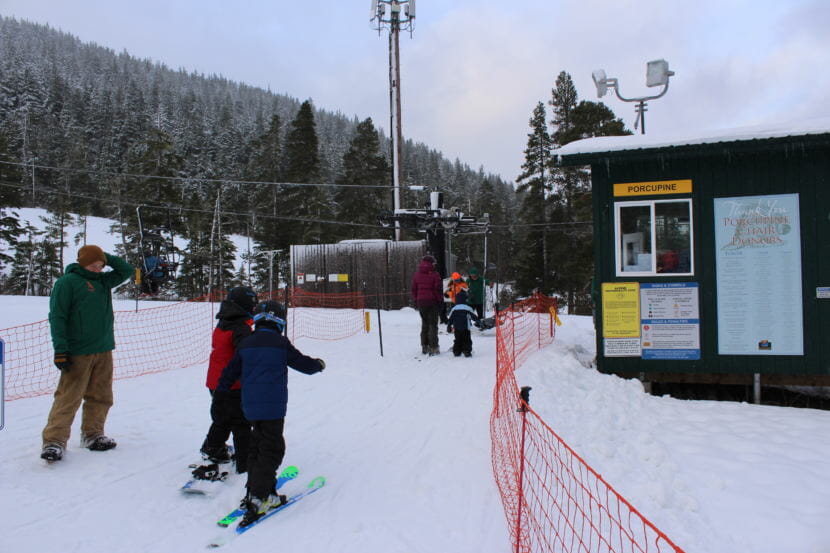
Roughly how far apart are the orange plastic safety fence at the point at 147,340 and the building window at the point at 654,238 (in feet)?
25.5

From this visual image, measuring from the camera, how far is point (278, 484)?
3947 mm

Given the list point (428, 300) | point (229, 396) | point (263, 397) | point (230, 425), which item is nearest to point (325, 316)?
point (428, 300)

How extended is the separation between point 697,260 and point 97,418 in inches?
304

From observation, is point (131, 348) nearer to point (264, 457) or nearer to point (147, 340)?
point (147, 340)

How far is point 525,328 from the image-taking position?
12.3m

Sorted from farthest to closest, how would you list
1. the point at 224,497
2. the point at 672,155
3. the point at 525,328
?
1. the point at 525,328
2. the point at 672,155
3. the point at 224,497

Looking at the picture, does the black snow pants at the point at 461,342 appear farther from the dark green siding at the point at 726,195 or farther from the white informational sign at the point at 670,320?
the white informational sign at the point at 670,320

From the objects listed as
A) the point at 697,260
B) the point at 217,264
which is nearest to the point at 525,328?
the point at 697,260

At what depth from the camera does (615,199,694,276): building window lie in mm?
7293

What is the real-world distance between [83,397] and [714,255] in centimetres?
796

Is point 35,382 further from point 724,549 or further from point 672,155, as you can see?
point 672,155

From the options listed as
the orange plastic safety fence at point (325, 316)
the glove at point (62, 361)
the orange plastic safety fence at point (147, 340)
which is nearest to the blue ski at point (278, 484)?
the glove at point (62, 361)

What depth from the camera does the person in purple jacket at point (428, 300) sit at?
9695 millimetres

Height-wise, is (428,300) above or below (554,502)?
above
